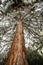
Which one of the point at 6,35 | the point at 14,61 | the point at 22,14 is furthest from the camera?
the point at 22,14

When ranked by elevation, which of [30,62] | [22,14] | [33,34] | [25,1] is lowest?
[30,62]

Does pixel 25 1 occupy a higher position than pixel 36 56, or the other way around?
pixel 25 1

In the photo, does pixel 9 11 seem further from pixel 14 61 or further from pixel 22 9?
pixel 14 61

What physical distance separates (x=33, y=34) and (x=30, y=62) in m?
0.46

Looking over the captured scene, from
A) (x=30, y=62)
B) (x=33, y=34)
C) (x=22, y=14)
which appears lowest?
(x=30, y=62)

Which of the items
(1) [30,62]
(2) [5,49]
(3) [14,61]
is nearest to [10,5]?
(2) [5,49]

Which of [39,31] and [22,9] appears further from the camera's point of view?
[22,9]

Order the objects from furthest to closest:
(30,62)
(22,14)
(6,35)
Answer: (22,14) → (6,35) → (30,62)

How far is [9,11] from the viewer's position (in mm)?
3152

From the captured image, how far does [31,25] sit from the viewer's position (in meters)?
2.91

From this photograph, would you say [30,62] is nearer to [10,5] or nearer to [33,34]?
[33,34]

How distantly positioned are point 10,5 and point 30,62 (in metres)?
1.15

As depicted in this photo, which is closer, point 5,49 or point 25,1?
A: point 5,49

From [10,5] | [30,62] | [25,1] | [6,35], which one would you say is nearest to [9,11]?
[10,5]
